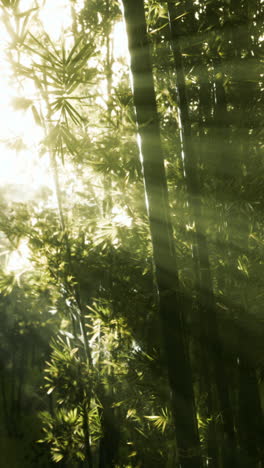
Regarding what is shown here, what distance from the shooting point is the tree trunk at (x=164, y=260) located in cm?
178

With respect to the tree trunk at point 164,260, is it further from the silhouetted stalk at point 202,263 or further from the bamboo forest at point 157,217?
the silhouetted stalk at point 202,263

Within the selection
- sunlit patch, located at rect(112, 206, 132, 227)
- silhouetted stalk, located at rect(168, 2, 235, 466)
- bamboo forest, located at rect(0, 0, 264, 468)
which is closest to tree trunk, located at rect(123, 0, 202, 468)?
bamboo forest, located at rect(0, 0, 264, 468)

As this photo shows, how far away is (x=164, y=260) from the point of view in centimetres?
180

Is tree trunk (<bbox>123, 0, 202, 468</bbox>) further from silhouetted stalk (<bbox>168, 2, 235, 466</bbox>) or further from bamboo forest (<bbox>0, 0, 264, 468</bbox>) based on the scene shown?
silhouetted stalk (<bbox>168, 2, 235, 466</bbox>)

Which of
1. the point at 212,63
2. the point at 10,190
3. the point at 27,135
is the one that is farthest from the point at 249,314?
the point at 10,190

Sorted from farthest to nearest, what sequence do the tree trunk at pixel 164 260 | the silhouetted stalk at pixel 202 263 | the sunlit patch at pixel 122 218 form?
the sunlit patch at pixel 122 218
the silhouetted stalk at pixel 202 263
the tree trunk at pixel 164 260

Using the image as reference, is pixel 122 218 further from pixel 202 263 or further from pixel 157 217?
pixel 157 217

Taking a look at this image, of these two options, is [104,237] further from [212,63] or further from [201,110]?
[212,63]

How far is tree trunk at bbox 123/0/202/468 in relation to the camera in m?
1.78

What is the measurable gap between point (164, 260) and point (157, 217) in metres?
0.24

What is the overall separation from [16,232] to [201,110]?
8.21ft

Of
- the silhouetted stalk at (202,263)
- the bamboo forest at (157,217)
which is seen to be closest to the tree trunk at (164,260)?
the bamboo forest at (157,217)

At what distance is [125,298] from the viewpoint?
3.38 m

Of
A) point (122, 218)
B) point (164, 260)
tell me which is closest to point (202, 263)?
point (164, 260)
